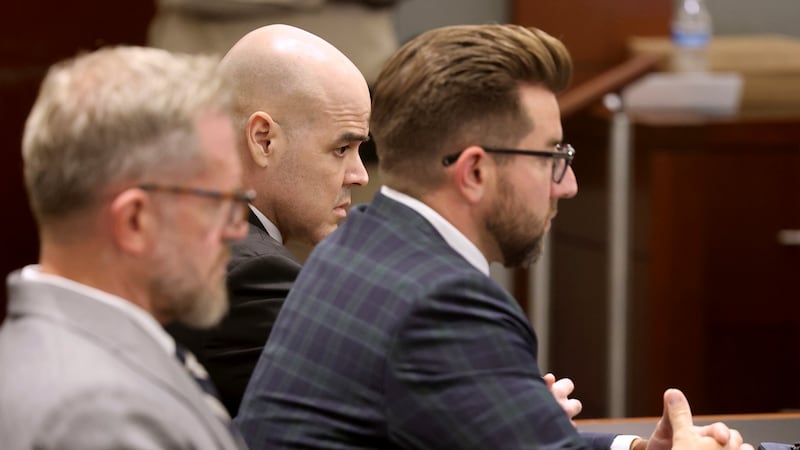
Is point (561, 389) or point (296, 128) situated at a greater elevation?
point (296, 128)

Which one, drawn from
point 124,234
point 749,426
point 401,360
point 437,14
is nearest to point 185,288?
point 124,234

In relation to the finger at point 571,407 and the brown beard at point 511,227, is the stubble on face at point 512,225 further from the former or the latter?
the finger at point 571,407

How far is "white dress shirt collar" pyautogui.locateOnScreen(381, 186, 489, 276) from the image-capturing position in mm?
1615

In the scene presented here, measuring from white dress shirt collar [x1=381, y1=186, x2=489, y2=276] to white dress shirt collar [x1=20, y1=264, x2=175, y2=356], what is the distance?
1.46 feet

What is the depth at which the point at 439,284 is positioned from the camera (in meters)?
1.50

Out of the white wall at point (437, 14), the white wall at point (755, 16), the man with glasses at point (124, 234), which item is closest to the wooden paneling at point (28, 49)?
the white wall at point (437, 14)

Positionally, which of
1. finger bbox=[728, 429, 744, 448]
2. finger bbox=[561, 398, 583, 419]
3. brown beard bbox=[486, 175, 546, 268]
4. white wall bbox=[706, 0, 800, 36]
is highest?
brown beard bbox=[486, 175, 546, 268]

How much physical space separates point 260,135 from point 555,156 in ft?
2.15

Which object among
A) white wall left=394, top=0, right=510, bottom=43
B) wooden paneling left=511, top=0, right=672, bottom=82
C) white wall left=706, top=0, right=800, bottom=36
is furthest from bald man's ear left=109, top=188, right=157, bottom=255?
white wall left=706, top=0, right=800, bottom=36

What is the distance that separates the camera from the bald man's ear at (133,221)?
1.23 metres

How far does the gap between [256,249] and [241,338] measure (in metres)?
0.13

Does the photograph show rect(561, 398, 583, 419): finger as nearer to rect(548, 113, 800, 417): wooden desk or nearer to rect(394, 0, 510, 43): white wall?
rect(548, 113, 800, 417): wooden desk

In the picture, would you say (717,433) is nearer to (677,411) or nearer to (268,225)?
(677,411)

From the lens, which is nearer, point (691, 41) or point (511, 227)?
point (511, 227)
